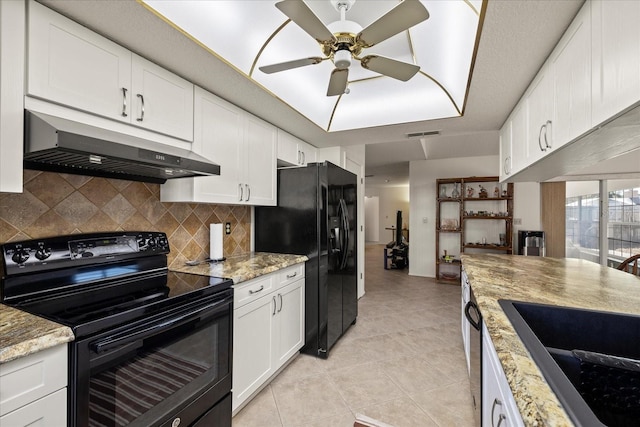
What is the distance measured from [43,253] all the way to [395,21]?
1.96 m

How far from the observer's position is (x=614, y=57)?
101cm

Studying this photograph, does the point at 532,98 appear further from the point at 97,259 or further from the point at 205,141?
the point at 97,259

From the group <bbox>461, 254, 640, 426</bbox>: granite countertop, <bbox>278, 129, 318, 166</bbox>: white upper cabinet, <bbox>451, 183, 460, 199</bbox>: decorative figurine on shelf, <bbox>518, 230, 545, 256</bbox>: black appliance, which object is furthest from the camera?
<bbox>451, 183, 460, 199</bbox>: decorative figurine on shelf

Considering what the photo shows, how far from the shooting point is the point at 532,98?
189cm

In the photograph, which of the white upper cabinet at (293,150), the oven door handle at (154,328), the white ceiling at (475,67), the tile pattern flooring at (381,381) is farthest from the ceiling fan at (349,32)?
the tile pattern flooring at (381,381)

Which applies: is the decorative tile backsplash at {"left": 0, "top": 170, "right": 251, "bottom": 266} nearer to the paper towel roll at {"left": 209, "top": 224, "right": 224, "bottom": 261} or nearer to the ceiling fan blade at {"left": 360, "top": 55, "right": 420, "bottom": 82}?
the paper towel roll at {"left": 209, "top": 224, "right": 224, "bottom": 261}

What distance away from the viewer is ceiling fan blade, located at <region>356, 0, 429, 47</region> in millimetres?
1160

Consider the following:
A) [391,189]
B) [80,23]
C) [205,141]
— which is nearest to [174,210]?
[205,141]

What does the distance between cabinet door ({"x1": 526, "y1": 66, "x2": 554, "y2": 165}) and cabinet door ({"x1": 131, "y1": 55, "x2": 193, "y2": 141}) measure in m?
2.19

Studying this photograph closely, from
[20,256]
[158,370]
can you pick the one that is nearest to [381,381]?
[158,370]

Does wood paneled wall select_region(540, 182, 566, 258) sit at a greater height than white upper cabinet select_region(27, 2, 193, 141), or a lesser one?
lesser

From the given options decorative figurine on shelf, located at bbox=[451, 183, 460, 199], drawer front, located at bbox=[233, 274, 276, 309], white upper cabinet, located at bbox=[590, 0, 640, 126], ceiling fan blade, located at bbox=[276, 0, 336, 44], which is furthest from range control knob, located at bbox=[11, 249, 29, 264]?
decorative figurine on shelf, located at bbox=[451, 183, 460, 199]

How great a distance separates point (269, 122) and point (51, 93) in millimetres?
1645

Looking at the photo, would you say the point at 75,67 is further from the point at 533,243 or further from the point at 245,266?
the point at 533,243
